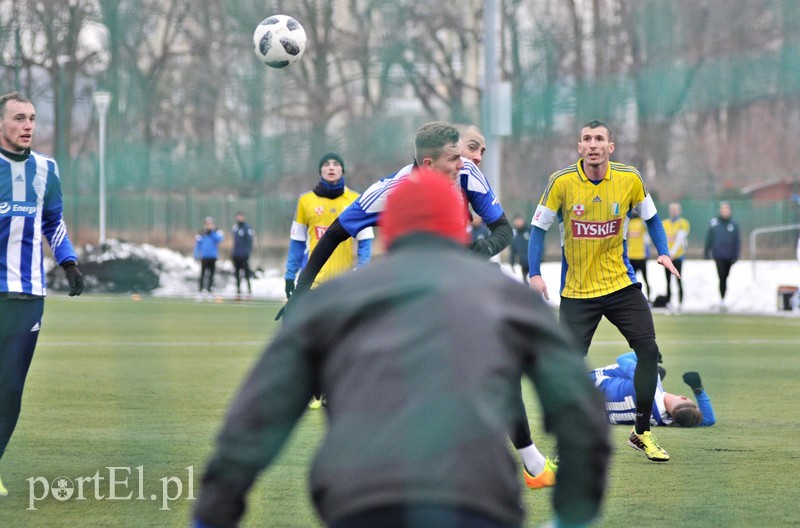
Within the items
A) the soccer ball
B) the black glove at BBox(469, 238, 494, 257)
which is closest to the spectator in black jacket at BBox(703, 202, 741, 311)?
the soccer ball

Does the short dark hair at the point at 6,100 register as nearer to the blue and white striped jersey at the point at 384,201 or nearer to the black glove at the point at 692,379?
the blue and white striped jersey at the point at 384,201

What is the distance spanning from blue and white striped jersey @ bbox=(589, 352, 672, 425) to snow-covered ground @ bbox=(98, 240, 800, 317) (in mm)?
13981

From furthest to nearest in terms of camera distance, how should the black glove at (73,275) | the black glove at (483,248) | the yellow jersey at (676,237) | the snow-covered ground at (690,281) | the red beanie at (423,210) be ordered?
the snow-covered ground at (690,281) → the yellow jersey at (676,237) → the black glove at (73,275) → the black glove at (483,248) → the red beanie at (423,210)

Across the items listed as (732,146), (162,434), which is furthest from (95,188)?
(162,434)

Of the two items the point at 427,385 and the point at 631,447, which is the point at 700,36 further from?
the point at 427,385

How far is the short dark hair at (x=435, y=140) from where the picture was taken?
20.5 ft

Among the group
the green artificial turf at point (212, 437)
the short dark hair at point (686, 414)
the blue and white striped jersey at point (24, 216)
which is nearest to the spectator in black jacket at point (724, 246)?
the green artificial turf at point (212, 437)

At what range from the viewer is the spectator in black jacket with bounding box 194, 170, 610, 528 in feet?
8.94

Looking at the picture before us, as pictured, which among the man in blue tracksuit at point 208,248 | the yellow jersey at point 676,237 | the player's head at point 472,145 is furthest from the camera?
the man in blue tracksuit at point 208,248

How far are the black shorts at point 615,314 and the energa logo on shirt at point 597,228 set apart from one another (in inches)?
14.1

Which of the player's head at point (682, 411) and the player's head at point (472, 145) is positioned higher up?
the player's head at point (472, 145)

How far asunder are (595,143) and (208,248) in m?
22.5

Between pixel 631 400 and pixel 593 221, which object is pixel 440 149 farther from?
pixel 631 400

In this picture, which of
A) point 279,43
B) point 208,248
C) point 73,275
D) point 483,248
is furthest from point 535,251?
point 208,248
